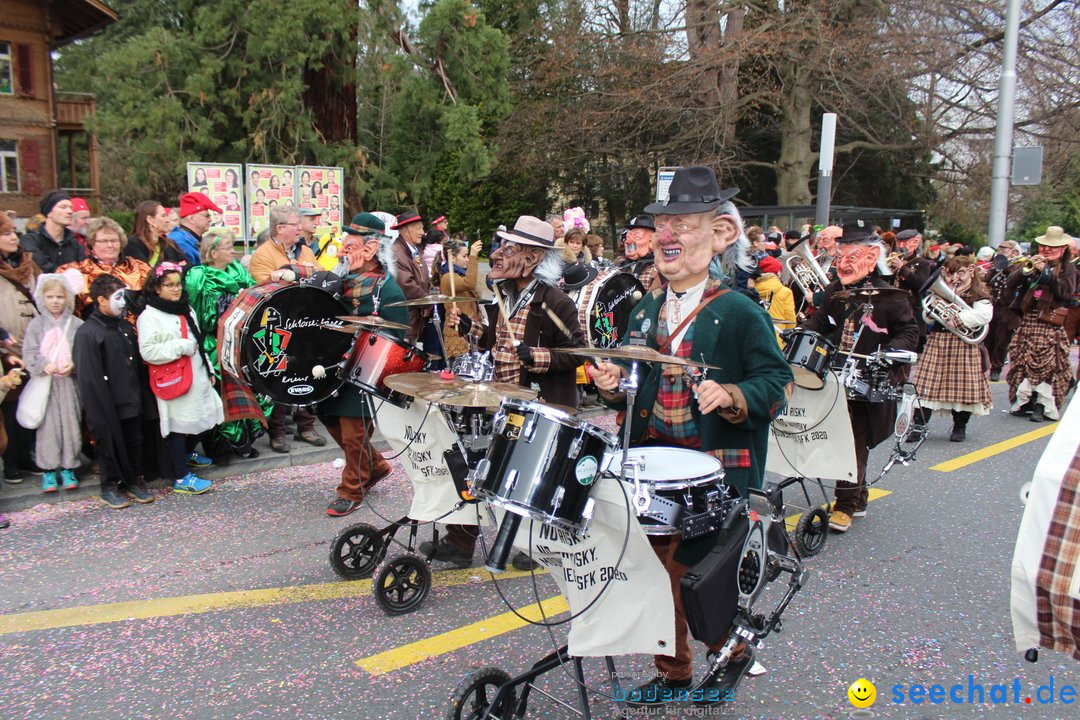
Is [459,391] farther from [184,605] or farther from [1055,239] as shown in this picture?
[1055,239]

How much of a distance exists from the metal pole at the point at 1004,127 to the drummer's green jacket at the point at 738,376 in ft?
44.2

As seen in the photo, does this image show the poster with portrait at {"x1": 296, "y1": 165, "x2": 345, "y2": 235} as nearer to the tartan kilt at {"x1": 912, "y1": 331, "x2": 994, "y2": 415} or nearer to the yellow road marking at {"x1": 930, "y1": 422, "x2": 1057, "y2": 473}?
the tartan kilt at {"x1": 912, "y1": 331, "x2": 994, "y2": 415}

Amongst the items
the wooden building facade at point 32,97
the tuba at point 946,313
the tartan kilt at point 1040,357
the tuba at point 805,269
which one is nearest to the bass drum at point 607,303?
the tuba at point 805,269

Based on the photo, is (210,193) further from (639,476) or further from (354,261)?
(639,476)

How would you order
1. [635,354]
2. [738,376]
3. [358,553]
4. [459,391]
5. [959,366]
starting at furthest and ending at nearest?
[959,366] < [358,553] < [459,391] < [738,376] < [635,354]

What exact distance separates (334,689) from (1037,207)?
3178 centimetres

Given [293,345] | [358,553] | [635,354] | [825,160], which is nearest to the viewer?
[635,354]

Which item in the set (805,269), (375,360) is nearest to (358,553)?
(375,360)

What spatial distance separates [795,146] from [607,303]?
15901mm

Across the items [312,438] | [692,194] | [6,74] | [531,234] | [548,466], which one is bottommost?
[312,438]

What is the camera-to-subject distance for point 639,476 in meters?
2.80

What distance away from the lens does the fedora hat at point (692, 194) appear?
303cm

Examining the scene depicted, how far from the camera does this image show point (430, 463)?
4164mm

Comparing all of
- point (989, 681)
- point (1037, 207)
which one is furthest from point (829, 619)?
point (1037, 207)
